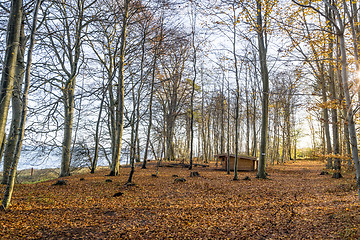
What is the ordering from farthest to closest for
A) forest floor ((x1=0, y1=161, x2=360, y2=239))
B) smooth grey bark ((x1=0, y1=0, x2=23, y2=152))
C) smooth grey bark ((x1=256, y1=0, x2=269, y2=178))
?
smooth grey bark ((x1=256, y1=0, x2=269, y2=178)) < smooth grey bark ((x1=0, y1=0, x2=23, y2=152)) < forest floor ((x1=0, y1=161, x2=360, y2=239))

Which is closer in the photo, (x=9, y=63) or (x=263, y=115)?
(x=9, y=63)

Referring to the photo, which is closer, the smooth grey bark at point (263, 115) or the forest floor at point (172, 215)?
the forest floor at point (172, 215)

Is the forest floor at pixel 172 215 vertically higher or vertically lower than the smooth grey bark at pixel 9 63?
lower

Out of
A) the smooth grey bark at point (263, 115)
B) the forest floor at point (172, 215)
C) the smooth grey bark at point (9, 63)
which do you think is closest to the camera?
the forest floor at point (172, 215)

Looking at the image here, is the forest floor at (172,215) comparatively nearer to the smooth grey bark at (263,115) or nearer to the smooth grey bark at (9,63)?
the smooth grey bark at (9,63)

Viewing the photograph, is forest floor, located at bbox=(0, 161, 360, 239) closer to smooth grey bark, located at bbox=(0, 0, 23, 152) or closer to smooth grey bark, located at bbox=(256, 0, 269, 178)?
smooth grey bark, located at bbox=(0, 0, 23, 152)

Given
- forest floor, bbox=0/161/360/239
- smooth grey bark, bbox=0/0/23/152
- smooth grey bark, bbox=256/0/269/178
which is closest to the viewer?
forest floor, bbox=0/161/360/239

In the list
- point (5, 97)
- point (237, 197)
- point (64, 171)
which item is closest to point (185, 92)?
point (64, 171)

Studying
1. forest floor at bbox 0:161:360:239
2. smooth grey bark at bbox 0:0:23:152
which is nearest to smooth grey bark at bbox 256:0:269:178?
forest floor at bbox 0:161:360:239

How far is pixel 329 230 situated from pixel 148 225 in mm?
3696

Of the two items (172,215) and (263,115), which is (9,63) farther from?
(263,115)

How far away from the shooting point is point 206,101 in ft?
79.1

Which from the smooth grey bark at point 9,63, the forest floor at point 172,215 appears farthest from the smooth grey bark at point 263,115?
the smooth grey bark at point 9,63

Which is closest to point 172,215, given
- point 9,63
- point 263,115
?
point 9,63
